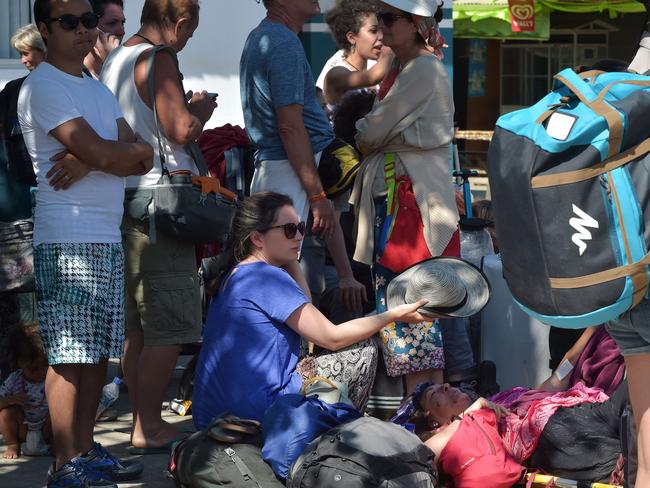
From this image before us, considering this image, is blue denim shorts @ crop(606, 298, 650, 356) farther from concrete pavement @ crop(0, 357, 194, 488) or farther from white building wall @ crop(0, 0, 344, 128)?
white building wall @ crop(0, 0, 344, 128)

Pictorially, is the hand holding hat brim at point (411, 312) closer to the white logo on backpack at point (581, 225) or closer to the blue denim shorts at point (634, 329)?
the blue denim shorts at point (634, 329)

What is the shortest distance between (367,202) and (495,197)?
2.02 m

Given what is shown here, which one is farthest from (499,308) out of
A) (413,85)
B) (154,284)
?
(154,284)

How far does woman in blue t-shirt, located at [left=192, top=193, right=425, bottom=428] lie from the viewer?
14.8ft

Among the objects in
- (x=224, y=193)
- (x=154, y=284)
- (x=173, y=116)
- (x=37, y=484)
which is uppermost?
(x=173, y=116)

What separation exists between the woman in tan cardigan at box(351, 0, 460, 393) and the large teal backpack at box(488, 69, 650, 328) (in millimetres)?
1914

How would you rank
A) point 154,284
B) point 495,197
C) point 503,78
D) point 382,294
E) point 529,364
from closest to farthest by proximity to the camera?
1. point 495,197
2. point 154,284
3. point 382,294
4. point 529,364
5. point 503,78

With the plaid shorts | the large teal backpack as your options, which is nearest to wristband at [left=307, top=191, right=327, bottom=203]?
the plaid shorts

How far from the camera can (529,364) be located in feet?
19.3

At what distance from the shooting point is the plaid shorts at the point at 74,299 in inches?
180

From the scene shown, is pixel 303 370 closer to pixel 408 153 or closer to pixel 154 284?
pixel 154 284

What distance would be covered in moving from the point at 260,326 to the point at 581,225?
1.54m

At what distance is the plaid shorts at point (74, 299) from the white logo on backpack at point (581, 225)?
1953mm

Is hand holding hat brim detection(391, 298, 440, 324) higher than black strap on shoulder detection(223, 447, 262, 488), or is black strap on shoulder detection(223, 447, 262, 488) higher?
hand holding hat brim detection(391, 298, 440, 324)
